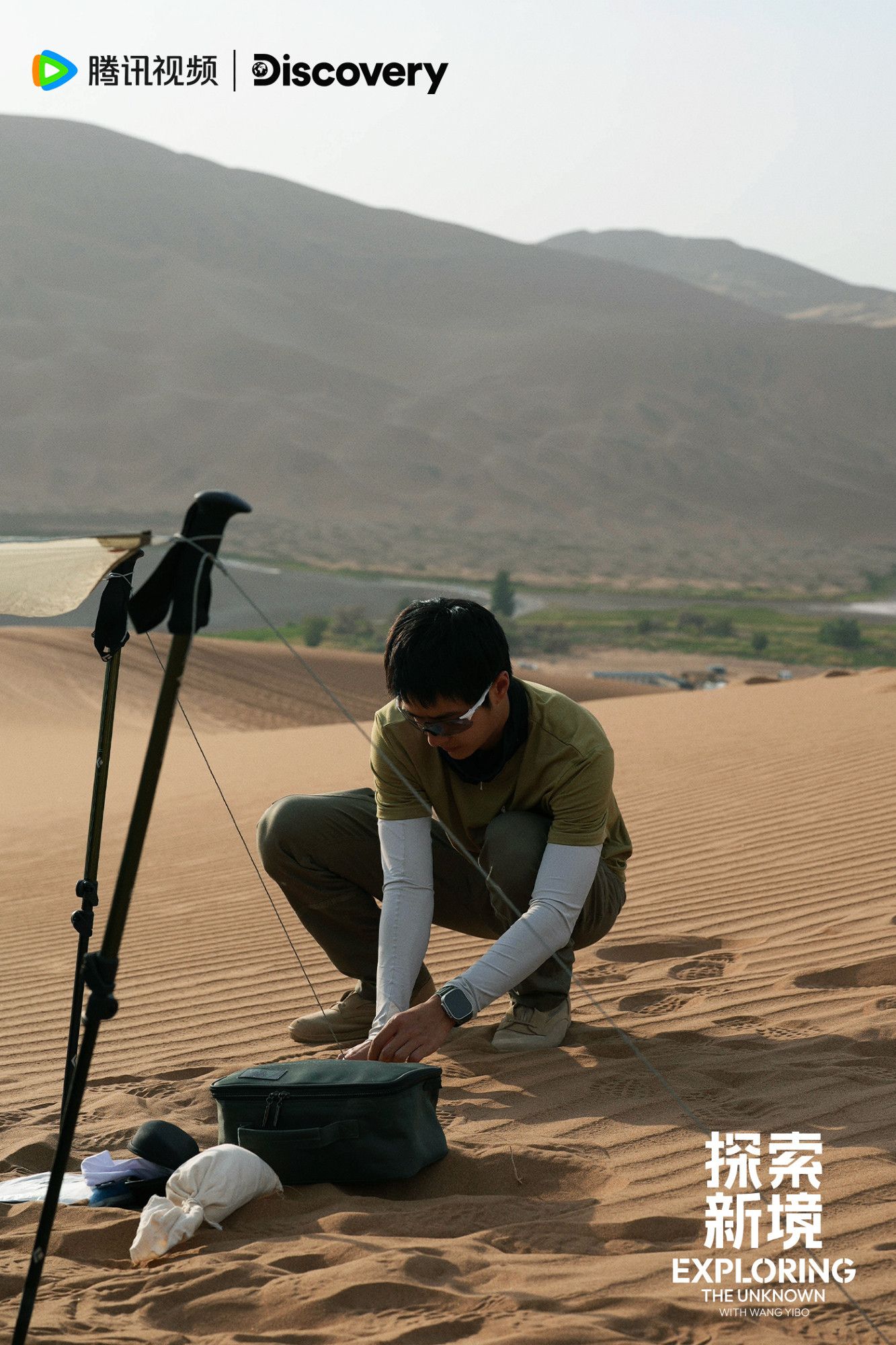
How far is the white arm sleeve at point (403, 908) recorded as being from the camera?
12.1ft

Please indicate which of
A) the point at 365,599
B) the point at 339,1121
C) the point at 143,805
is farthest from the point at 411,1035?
the point at 365,599

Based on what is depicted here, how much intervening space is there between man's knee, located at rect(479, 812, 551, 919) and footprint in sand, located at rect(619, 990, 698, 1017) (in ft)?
2.38

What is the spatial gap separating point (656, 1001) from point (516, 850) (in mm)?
975

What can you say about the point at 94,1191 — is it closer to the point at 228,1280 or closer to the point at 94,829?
the point at 228,1280

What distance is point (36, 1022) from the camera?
5.06 m

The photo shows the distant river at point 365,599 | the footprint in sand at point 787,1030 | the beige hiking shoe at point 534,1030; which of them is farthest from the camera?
the distant river at point 365,599

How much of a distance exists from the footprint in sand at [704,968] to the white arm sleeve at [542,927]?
3.92 feet

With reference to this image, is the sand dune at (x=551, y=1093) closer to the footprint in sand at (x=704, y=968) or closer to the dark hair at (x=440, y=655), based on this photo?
the footprint in sand at (x=704, y=968)

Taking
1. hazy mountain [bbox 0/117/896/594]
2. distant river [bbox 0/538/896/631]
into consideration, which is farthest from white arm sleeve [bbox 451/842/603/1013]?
hazy mountain [bbox 0/117/896/594]

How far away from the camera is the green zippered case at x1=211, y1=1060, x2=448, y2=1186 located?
10.3ft

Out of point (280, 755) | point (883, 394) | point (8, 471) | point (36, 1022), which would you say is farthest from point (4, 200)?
point (36, 1022)

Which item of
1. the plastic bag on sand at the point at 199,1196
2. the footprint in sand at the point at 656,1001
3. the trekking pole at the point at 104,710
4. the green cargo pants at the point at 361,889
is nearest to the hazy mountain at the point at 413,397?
the footprint in sand at the point at 656,1001

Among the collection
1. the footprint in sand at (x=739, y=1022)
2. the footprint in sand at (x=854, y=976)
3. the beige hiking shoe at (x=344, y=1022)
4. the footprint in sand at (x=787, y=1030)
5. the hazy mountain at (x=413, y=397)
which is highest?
the hazy mountain at (x=413, y=397)

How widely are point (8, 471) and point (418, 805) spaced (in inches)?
3009
